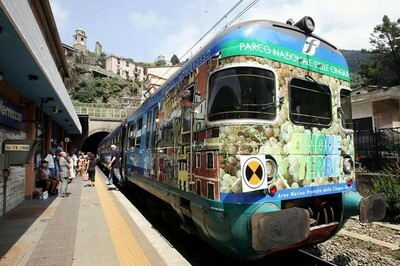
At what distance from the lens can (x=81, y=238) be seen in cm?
579

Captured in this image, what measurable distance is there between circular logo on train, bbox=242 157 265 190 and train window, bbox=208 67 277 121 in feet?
1.85

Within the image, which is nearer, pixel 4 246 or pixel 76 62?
pixel 4 246

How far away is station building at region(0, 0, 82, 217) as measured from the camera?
4645 millimetres

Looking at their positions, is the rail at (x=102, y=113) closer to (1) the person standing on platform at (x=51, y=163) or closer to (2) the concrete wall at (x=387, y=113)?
(1) the person standing on platform at (x=51, y=163)

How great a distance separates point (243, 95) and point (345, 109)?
213 centimetres

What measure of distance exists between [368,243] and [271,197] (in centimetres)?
360

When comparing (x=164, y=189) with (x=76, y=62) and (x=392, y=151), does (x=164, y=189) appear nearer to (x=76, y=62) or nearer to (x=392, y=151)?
(x=392, y=151)

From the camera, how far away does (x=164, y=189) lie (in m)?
6.24

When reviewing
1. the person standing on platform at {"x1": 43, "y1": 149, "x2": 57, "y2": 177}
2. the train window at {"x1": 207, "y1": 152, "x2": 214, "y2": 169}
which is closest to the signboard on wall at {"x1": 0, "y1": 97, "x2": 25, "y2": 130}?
the person standing on platform at {"x1": 43, "y1": 149, "x2": 57, "y2": 177}

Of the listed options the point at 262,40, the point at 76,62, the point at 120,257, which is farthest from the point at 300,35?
the point at 76,62

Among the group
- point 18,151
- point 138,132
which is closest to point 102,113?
point 138,132

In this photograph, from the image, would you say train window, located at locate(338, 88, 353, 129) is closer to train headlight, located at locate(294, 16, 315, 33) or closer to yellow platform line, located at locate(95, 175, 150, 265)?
train headlight, located at locate(294, 16, 315, 33)

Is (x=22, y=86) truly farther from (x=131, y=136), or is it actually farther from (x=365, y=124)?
(x=365, y=124)

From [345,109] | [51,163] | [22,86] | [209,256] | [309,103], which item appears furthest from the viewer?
[51,163]
